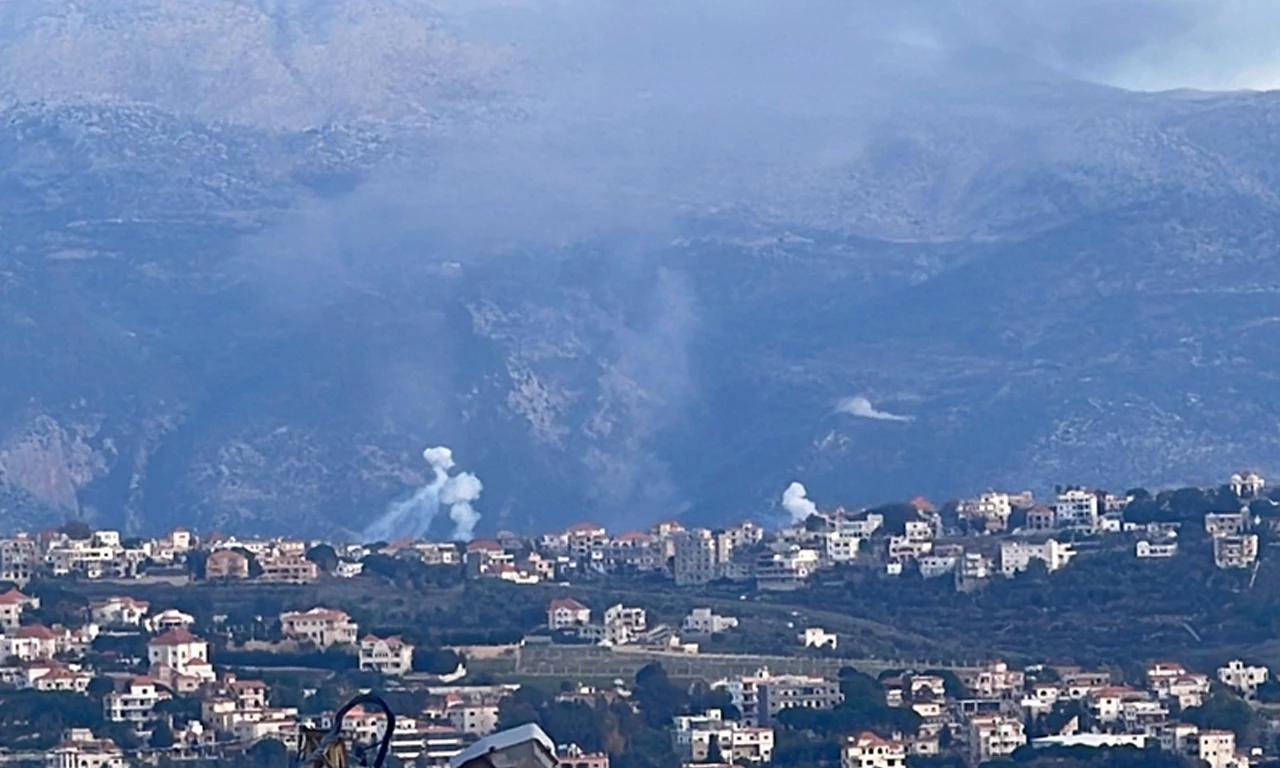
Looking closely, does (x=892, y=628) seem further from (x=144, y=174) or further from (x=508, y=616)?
(x=144, y=174)

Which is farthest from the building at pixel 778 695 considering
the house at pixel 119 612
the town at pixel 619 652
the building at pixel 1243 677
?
the house at pixel 119 612

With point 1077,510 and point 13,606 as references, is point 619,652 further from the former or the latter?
point 1077,510

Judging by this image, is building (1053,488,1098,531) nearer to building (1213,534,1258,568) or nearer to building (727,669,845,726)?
building (1213,534,1258,568)

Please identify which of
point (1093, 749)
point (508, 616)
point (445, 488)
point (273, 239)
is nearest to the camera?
point (1093, 749)

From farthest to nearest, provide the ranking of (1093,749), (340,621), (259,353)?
(259,353) < (340,621) < (1093,749)

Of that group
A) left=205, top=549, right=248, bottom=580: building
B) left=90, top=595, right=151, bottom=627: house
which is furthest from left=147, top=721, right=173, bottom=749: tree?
left=205, top=549, right=248, bottom=580: building

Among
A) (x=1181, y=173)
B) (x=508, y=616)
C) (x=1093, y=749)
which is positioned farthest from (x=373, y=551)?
(x=1181, y=173)
